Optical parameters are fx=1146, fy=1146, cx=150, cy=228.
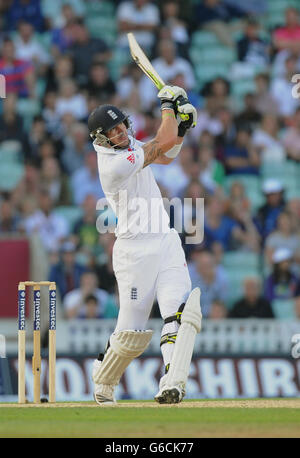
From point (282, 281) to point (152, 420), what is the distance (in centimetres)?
661

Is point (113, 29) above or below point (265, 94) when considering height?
above

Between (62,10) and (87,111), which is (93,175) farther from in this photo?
(62,10)

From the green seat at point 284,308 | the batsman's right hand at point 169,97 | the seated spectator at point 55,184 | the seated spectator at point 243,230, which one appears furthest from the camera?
the seated spectator at point 55,184

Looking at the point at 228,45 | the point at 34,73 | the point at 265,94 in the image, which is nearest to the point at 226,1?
the point at 228,45

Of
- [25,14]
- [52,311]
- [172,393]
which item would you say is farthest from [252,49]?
[172,393]

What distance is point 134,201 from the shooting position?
27.1 ft

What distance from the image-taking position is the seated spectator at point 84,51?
52.9ft

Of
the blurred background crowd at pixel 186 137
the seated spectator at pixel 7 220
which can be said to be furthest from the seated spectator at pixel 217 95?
the seated spectator at pixel 7 220

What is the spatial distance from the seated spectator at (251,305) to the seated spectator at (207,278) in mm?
322

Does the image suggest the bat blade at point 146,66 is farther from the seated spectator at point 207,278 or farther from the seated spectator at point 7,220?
the seated spectator at point 7,220

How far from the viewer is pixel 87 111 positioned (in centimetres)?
1559

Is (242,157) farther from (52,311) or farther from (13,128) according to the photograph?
(52,311)

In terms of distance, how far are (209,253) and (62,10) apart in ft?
17.1

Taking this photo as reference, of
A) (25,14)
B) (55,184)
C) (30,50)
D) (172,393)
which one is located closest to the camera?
(172,393)
